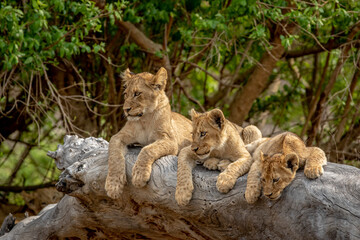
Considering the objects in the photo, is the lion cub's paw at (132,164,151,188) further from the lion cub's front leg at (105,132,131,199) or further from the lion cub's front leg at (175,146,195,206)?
the lion cub's front leg at (175,146,195,206)

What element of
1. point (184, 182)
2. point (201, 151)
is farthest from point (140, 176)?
point (201, 151)

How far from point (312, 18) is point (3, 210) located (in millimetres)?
6250

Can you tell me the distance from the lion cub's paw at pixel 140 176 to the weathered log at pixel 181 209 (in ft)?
0.32

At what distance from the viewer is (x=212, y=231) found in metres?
4.58

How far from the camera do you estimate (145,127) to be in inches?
211

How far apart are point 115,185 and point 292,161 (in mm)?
1647

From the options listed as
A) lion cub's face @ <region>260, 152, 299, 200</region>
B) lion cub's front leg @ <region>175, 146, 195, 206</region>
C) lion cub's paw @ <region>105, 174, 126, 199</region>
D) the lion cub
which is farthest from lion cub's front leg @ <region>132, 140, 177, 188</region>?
lion cub's face @ <region>260, 152, 299, 200</region>

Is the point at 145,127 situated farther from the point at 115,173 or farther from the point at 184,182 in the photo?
the point at 184,182

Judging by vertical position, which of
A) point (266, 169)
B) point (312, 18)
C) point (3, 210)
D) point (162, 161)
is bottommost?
point (3, 210)

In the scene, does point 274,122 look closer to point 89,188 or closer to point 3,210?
point 3,210

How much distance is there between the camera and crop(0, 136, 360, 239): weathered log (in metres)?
3.87

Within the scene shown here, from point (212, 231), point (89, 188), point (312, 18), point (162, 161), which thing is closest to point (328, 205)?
point (212, 231)

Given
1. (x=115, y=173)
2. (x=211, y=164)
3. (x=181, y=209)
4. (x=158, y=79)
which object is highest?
(x=158, y=79)

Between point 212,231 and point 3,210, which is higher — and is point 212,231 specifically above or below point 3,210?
above
